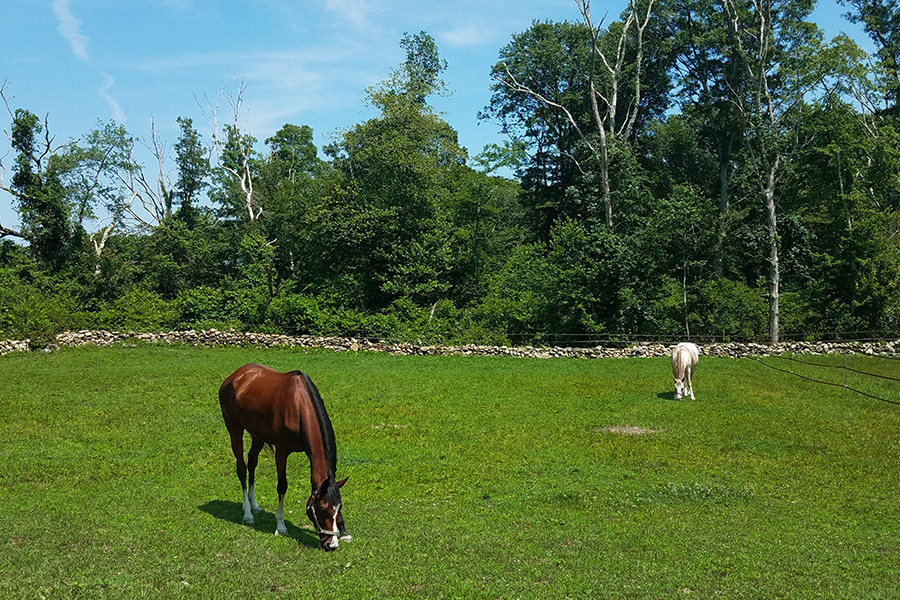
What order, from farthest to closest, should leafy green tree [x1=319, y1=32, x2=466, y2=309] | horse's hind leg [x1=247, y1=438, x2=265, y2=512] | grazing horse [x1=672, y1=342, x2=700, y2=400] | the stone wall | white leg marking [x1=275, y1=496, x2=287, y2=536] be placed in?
1. leafy green tree [x1=319, y1=32, x2=466, y2=309]
2. the stone wall
3. grazing horse [x1=672, y1=342, x2=700, y2=400]
4. horse's hind leg [x1=247, y1=438, x2=265, y2=512]
5. white leg marking [x1=275, y1=496, x2=287, y2=536]

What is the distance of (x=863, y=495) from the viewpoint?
11.7 meters

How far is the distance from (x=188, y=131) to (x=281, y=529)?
6112 centimetres

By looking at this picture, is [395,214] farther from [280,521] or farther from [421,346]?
[280,521]

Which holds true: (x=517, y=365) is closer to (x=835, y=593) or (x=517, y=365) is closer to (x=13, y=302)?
(x=835, y=593)

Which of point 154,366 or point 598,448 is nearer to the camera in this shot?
point 598,448

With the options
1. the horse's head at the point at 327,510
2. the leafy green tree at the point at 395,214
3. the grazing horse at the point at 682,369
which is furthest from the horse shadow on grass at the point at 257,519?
the leafy green tree at the point at 395,214

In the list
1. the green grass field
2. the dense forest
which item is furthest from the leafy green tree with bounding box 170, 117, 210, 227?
the green grass field

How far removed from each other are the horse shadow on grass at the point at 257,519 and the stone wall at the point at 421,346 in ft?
77.1

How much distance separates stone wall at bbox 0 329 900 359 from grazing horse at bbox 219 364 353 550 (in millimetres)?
23742

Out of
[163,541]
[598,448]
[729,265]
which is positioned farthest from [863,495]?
[729,265]

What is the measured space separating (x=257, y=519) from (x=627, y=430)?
9.86m

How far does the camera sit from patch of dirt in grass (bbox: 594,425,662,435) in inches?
665

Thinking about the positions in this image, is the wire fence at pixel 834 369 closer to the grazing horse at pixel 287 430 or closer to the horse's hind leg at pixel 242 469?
the grazing horse at pixel 287 430

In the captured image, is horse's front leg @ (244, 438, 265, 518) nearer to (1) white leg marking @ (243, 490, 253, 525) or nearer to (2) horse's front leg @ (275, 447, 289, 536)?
(1) white leg marking @ (243, 490, 253, 525)
